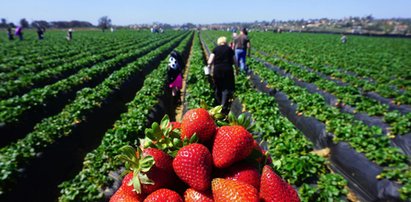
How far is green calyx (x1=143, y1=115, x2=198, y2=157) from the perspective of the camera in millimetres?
1879

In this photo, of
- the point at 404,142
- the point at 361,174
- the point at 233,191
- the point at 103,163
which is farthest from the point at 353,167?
the point at 233,191

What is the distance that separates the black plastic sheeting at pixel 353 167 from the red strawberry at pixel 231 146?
4.18m

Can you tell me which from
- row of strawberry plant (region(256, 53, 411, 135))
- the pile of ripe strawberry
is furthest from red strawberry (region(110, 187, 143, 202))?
row of strawberry plant (region(256, 53, 411, 135))

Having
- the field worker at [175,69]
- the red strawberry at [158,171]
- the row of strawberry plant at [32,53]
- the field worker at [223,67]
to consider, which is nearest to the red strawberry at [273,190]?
the red strawberry at [158,171]

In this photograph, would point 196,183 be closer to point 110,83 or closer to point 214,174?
point 214,174

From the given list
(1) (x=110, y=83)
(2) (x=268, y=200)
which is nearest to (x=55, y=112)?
(1) (x=110, y=83)

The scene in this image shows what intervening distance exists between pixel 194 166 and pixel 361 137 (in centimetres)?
584

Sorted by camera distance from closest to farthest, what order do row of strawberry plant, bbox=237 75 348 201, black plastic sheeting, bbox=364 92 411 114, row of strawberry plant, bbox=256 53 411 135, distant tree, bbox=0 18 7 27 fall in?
row of strawberry plant, bbox=237 75 348 201, row of strawberry plant, bbox=256 53 411 135, black plastic sheeting, bbox=364 92 411 114, distant tree, bbox=0 18 7 27

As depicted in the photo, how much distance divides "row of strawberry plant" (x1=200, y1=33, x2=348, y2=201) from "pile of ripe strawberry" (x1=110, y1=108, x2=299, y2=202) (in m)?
1.51

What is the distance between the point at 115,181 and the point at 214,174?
11.2ft

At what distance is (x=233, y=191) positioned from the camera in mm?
1601

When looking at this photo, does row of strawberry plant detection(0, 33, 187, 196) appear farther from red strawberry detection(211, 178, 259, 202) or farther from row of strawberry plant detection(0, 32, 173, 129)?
red strawberry detection(211, 178, 259, 202)

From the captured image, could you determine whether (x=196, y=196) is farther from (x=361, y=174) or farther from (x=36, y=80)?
(x=36, y=80)

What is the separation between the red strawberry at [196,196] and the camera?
170 cm
